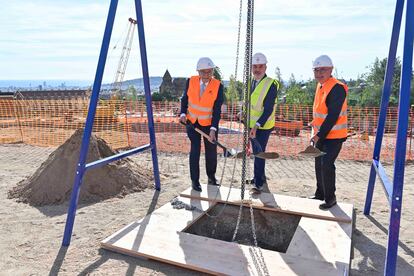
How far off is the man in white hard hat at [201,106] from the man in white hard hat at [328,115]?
1371 millimetres

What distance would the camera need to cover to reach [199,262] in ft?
11.1

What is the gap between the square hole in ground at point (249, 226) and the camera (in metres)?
4.54

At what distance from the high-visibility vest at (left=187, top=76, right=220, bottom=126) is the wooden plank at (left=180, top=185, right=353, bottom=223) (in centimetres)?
101

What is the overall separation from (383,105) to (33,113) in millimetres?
15828

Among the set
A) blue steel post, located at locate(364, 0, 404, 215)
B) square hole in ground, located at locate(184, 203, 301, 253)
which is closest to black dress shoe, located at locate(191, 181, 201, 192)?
square hole in ground, located at locate(184, 203, 301, 253)

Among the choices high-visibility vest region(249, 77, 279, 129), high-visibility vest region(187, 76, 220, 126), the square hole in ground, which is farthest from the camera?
high-visibility vest region(249, 77, 279, 129)

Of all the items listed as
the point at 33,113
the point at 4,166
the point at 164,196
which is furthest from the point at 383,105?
the point at 33,113

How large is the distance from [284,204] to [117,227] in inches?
86.5

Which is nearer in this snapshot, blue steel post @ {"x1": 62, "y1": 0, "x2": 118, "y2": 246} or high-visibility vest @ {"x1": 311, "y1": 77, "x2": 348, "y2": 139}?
blue steel post @ {"x1": 62, "y1": 0, "x2": 118, "y2": 246}

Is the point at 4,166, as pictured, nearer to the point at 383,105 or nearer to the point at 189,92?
the point at 189,92

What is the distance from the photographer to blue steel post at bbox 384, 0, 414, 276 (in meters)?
2.71

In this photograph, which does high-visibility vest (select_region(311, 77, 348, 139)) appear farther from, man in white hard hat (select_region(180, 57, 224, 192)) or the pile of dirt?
the pile of dirt

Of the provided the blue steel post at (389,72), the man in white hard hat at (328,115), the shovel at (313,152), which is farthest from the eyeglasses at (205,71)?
the blue steel post at (389,72)

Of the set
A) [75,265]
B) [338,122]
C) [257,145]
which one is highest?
[338,122]
